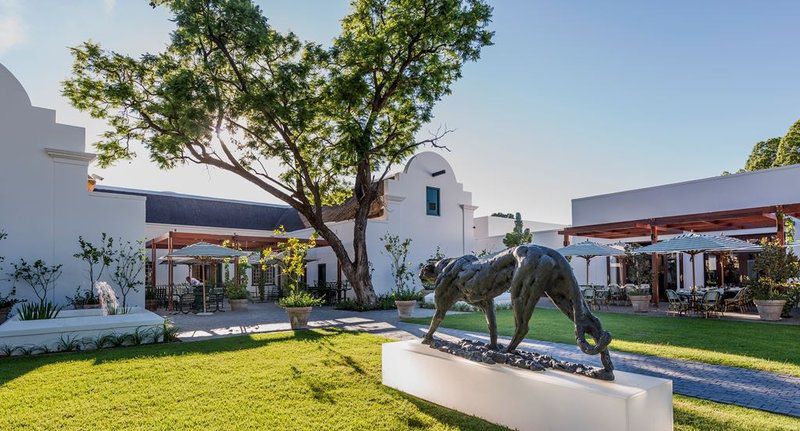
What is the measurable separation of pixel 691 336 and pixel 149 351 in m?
10.9

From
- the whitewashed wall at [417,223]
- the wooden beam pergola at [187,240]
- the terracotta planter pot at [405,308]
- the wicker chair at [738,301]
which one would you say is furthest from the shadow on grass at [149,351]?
the wicker chair at [738,301]

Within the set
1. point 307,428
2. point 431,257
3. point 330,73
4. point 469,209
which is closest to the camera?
point 307,428

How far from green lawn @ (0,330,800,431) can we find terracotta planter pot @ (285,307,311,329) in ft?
9.39

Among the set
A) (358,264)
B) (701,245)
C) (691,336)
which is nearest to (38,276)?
(358,264)

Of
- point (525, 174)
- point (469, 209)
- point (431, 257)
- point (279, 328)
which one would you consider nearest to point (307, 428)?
point (279, 328)

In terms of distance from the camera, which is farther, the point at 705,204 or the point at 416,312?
the point at 705,204

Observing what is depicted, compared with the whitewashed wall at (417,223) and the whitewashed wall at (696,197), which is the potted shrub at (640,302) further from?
the whitewashed wall at (417,223)

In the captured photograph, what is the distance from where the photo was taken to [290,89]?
46.3 feet

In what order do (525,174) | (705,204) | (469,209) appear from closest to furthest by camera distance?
1. (525,174)
2. (705,204)
3. (469,209)

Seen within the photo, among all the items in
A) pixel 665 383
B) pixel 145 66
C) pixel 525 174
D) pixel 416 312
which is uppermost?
pixel 145 66

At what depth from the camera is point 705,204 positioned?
1958 cm

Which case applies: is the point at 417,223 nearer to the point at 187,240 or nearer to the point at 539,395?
the point at 187,240

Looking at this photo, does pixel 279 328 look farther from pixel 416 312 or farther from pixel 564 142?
pixel 564 142

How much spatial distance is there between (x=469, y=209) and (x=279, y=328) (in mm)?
14417
